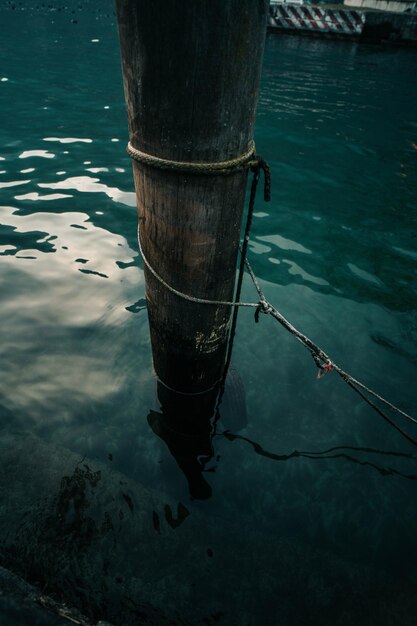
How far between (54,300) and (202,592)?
368cm

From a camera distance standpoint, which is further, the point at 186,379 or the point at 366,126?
the point at 366,126

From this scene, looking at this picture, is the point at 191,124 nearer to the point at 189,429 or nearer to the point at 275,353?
the point at 189,429

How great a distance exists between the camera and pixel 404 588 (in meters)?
2.68

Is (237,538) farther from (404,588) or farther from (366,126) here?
(366,126)

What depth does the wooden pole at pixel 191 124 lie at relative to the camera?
4.79 ft

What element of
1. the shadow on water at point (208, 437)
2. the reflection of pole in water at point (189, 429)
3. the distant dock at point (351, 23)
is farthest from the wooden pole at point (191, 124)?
the distant dock at point (351, 23)

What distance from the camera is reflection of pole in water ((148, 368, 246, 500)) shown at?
10.2 feet

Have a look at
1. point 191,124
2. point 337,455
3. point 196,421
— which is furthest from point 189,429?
point 191,124

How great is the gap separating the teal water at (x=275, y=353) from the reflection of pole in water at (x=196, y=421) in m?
0.10

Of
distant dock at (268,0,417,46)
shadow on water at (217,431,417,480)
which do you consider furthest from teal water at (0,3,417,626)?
distant dock at (268,0,417,46)

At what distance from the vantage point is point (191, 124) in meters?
1.63

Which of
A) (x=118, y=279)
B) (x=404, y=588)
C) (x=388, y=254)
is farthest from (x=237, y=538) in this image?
(x=388, y=254)

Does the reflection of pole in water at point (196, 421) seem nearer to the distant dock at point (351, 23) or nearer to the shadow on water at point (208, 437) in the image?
the shadow on water at point (208, 437)

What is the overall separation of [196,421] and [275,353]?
5.06ft
